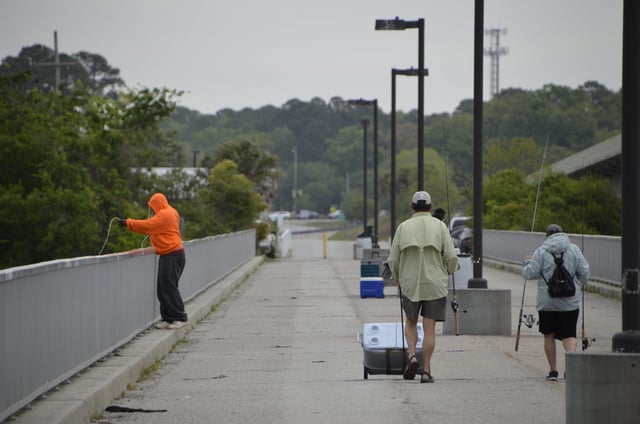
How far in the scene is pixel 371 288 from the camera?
25.8m

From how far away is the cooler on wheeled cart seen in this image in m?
12.0

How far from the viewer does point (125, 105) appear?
168 feet

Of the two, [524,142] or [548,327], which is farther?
[524,142]

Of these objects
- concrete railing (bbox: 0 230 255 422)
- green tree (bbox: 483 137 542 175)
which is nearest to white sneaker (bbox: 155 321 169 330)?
→ concrete railing (bbox: 0 230 255 422)

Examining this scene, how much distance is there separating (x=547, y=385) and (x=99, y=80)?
136626 mm

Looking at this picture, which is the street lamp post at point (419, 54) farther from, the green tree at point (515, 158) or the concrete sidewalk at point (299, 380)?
the green tree at point (515, 158)

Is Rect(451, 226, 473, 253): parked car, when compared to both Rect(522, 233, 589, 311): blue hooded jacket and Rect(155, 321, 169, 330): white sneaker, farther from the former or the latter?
Rect(522, 233, 589, 311): blue hooded jacket

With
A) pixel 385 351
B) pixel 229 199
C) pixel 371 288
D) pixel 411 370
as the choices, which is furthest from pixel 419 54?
pixel 229 199

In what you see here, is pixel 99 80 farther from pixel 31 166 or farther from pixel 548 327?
pixel 548 327

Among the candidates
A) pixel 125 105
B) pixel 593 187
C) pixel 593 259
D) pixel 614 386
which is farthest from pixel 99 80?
pixel 614 386

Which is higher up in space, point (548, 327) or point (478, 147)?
point (478, 147)

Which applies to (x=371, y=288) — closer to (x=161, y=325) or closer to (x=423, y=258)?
(x=161, y=325)

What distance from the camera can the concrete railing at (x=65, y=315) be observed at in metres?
8.87

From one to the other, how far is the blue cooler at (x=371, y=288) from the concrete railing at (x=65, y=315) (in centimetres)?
904
